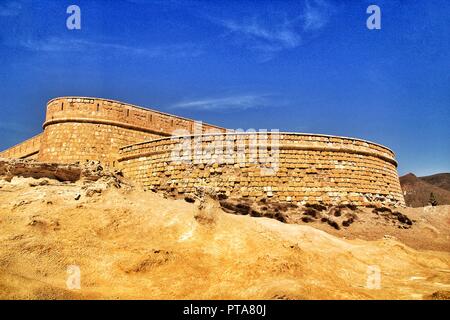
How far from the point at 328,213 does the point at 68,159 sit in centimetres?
1244

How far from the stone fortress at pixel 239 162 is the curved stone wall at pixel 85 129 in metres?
0.05

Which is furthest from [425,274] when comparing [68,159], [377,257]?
[68,159]

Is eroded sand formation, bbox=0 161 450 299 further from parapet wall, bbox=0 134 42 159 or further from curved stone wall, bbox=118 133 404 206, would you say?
parapet wall, bbox=0 134 42 159

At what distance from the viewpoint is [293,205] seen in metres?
14.8

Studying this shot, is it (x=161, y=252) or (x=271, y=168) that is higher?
(x=271, y=168)

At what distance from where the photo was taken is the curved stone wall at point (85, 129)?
18766 millimetres

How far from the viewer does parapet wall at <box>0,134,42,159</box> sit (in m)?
23.2

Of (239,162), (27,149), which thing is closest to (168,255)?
(239,162)

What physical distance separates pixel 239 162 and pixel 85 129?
27.7 ft

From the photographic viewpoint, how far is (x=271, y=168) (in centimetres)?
1547

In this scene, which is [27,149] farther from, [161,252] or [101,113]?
[161,252]

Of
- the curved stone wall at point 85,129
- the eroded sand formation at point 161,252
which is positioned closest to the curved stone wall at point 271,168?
the curved stone wall at point 85,129

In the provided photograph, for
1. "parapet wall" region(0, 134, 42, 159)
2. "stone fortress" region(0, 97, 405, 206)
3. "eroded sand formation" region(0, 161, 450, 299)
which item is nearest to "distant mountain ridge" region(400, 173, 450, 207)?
"stone fortress" region(0, 97, 405, 206)

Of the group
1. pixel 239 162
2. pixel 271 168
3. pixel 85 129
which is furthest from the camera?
pixel 85 129
